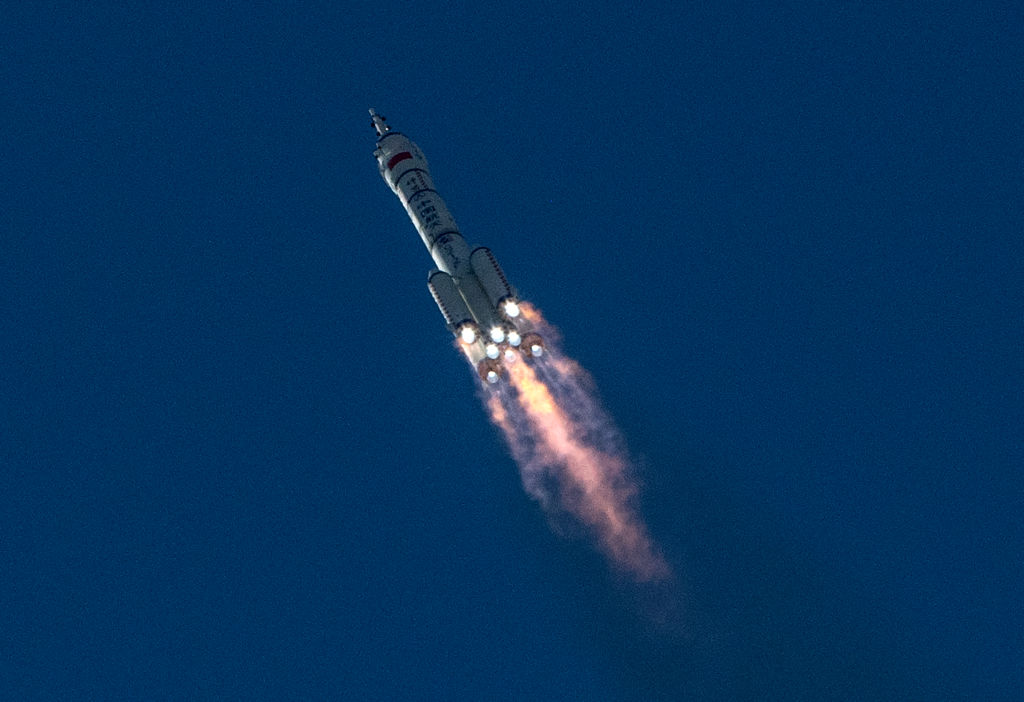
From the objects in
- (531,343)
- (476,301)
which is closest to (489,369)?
(531,343)

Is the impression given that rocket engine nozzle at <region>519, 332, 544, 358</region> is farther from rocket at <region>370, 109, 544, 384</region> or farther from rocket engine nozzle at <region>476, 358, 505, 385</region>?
rocket engine nozzle at <region>476, 358, 505, 385</region>

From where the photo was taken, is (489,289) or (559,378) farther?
(559,378)

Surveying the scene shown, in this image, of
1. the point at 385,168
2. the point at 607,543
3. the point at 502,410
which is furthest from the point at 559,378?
the point at 385,168

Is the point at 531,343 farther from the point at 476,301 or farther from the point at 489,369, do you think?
the point at 476,301

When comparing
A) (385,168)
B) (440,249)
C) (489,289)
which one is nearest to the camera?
(489,289)

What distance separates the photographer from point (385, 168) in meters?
79.2

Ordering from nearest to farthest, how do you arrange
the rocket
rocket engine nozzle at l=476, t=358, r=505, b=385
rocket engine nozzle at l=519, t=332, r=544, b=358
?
the rocket → rocket engine nozzle at l=519, t=332, r=544, b=358 → rocket engine nozzle at l=476, t=358, r=505, b=385

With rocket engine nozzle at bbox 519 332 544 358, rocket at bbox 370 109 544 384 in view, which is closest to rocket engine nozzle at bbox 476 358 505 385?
rocket at bbox 370 109 544 384

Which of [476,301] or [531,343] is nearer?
[531,343]

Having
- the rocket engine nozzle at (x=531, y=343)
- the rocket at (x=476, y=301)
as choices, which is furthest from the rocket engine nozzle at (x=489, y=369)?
the rocket engine nozzle at (x=531, y=343)

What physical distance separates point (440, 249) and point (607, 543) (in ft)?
90.7

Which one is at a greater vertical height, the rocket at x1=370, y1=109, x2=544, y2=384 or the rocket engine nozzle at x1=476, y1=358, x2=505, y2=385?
the rocket at x1=370, y1=109, x2=544, y2=384

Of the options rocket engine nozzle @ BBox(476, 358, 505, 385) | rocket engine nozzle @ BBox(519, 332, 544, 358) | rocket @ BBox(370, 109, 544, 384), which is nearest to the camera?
rocket @ BBox(370, 109, 544, 384)

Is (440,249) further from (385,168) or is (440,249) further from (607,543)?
(607,543)
